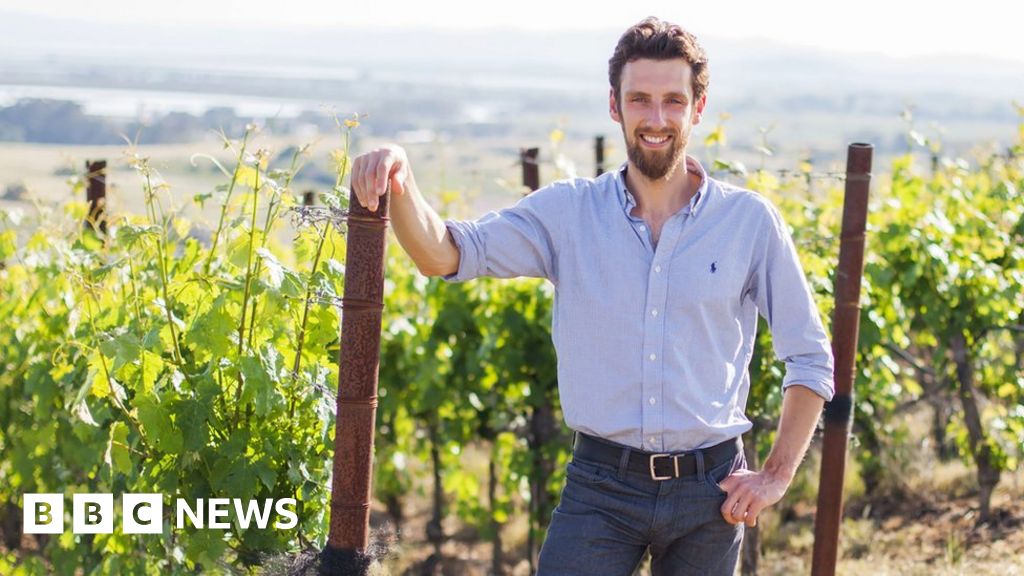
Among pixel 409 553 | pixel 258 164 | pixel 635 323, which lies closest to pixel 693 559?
pixel 635 323

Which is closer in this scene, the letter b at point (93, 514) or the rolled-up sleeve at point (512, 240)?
the rolled-up sleeve at point (512, 240)

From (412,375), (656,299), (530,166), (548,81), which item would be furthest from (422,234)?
(548,81)

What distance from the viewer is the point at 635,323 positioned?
2.76 m

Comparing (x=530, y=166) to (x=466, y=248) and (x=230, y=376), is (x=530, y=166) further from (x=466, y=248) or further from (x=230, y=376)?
(x=466, y=248)

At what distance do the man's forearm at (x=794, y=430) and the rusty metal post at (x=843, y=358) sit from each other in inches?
42.3

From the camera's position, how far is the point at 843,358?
3.88 meters

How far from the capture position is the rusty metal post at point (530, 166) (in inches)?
237

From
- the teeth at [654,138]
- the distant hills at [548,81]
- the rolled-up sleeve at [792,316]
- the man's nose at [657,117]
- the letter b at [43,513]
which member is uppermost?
the distant hills at [548,81]

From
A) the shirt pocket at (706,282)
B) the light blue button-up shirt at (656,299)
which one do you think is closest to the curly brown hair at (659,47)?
the light blue button-up shirt at (656,299)

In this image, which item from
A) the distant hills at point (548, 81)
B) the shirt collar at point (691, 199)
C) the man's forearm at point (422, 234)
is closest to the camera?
the man's forearm at point (422, 234)

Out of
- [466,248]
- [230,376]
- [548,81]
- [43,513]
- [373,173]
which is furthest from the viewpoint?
[548,81]

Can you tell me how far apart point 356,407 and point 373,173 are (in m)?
0.42

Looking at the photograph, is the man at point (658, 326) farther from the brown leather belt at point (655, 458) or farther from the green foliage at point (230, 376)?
the green foliage at point (230, 376)

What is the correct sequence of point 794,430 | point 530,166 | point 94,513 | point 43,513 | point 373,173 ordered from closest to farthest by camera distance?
point 373,173
point 794,430
point 94,513
point 43,513
point 530,166
